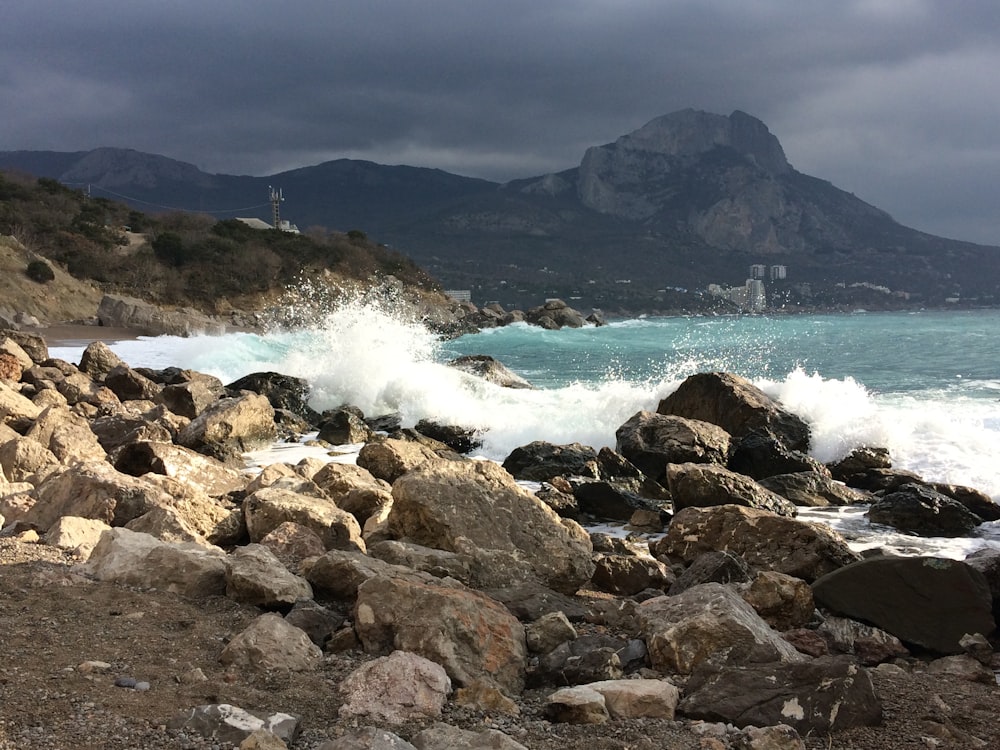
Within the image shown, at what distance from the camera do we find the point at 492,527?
5.80 meters

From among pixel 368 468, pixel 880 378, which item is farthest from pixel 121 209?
pixel 368 468

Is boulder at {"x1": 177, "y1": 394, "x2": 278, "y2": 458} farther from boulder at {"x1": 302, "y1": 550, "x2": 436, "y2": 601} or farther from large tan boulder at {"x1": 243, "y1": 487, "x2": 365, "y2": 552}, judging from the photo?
boulder at {"x1": 302, "y1": 550, "x2": 436, "y2": 601}

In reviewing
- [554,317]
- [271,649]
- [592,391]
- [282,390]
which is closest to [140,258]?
[554,317]

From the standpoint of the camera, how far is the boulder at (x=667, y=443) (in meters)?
11.2

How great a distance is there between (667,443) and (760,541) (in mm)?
4603

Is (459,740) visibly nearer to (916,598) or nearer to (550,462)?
(916,598)

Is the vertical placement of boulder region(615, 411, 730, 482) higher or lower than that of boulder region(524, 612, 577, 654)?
lower

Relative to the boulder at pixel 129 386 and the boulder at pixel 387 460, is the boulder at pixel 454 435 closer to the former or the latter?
the boulder at pixel 387 460

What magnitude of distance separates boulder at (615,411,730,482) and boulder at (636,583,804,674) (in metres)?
6.57

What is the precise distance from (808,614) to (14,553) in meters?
4.75

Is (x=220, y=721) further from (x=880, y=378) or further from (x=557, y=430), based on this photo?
(x=880, y=378)

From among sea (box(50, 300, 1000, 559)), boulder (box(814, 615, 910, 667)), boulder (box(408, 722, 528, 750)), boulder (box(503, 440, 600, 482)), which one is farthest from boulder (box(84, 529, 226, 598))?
boulder (box(503, 440, 600, 482))

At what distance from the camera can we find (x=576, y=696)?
355 cm

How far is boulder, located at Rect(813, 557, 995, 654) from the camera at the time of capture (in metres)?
5.17
